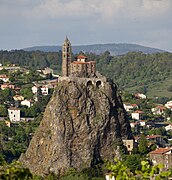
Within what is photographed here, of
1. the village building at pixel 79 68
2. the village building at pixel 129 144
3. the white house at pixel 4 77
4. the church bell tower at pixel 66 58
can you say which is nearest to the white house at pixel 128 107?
the white house at pixel 4 77

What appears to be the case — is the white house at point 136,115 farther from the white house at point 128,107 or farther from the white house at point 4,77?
the white house at point 4,77

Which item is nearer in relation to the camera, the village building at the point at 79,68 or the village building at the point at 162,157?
the village building at the point at 162,157

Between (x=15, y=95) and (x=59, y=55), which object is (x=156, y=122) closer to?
(x=15, y=95)

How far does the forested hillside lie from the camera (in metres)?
156

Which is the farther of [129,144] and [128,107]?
[128,107]

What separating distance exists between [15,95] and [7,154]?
32717 mm

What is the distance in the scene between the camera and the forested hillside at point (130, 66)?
15625 cm

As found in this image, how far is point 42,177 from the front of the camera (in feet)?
197

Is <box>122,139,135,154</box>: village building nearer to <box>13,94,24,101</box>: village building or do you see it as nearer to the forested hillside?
<box>13,94,24,101</box>: village building

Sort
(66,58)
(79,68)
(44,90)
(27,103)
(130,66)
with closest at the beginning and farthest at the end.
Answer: (79,68) < (66,58) < (27,103) < (44,90) < (130,66)

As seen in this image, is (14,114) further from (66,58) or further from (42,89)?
(66,58)

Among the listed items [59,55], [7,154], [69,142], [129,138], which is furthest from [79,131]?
[59,55]

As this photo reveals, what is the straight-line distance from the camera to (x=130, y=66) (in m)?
169

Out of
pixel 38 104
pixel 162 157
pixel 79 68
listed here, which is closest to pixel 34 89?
pixel 38 104
